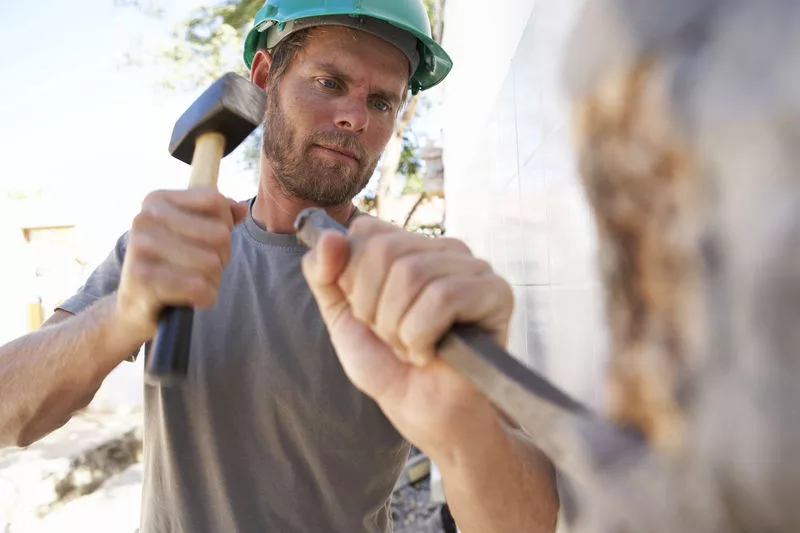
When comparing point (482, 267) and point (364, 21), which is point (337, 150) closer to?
point (364, 21)

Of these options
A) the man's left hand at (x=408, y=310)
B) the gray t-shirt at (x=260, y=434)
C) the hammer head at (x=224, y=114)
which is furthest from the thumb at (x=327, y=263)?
the gray t-shirt at (x=260, y=434)

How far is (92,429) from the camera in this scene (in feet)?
17.6

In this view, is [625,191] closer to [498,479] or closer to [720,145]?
[720,145]

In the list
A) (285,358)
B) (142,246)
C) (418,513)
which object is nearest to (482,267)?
(142,246)

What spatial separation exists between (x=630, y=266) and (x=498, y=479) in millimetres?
544

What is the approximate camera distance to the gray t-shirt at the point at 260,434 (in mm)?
1277

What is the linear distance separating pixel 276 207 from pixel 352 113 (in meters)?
0.35

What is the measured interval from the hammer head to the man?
0.19m

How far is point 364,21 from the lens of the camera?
140cm

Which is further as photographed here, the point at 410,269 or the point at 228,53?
the point at 228,53

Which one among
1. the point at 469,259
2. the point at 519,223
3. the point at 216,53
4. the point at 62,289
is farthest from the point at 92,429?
the point at 469,259

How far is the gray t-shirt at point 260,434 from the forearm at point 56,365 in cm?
23

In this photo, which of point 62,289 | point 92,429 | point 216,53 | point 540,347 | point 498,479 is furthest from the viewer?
point 62,289

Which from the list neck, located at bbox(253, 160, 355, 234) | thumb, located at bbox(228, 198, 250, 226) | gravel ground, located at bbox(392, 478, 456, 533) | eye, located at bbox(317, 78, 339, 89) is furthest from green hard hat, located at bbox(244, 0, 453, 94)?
gravel ground, located at bbox(392, 478, 456, 533)
